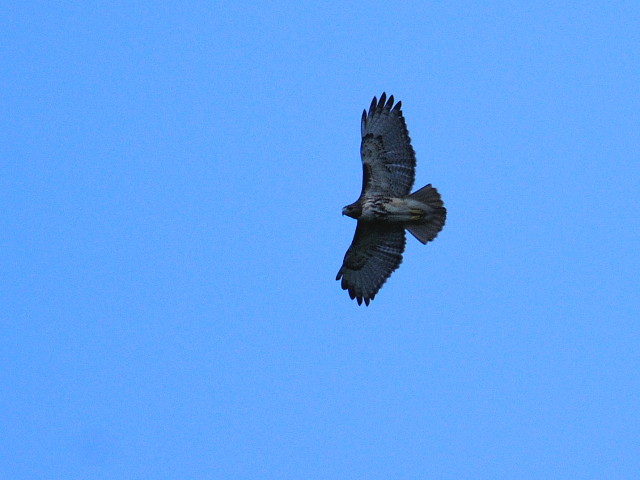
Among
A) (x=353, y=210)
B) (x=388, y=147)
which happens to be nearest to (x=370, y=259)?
(x=353, y=210)

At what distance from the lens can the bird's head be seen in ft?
54.6

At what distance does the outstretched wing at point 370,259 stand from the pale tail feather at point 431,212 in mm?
546

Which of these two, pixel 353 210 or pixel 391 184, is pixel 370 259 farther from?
pixel 391 184

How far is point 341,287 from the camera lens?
17984 millimetres

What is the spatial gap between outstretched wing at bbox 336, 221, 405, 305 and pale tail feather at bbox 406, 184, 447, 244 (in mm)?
546

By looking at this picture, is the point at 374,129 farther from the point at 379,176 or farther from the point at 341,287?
the point at 341,287

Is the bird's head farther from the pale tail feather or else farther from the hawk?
the pale tail feather

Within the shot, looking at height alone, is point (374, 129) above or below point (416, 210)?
above

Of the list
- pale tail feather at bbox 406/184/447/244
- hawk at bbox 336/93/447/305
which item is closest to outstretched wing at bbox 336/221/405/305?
hawk at bbox 336/93/447/305

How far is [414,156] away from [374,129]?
0.82m

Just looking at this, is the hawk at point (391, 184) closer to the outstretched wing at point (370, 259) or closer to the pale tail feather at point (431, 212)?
the pale tail feather at point (431, 212)

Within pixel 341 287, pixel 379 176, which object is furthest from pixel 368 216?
pixel 341 287

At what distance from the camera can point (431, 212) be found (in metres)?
16.5

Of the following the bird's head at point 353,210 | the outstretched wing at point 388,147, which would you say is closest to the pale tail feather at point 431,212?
the outstretched wing at point 388,147
